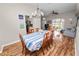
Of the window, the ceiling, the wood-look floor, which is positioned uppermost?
the ceiling

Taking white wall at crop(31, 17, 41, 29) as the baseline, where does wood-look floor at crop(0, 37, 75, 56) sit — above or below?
below

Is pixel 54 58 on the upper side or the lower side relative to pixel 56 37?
lower

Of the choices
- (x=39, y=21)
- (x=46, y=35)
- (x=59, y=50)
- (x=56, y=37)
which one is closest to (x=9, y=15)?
(x=39, y=21)

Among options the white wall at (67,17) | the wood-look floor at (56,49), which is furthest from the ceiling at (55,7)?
the wood-look floor at (56,49)

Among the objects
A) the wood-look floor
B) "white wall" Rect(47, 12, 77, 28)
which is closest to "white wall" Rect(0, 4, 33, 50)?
the wood-look floor

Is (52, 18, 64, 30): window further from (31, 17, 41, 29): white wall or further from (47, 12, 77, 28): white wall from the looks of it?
(31, 17, 41, 29): white wall

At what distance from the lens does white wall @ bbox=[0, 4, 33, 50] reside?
1.67 m

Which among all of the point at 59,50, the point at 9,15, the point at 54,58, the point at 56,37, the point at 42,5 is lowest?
the point at 54,58

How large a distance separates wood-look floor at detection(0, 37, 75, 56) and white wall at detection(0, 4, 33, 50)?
4.3 inches

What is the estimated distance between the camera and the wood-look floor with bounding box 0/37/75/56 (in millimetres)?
1706

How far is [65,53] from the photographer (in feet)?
5.66

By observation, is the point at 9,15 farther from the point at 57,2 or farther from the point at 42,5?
the point at 57,2

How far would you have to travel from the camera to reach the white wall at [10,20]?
1665 millimetres

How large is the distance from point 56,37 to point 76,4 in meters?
0.53
